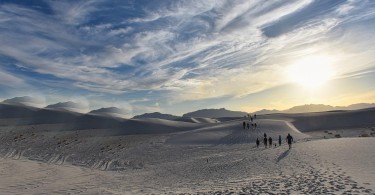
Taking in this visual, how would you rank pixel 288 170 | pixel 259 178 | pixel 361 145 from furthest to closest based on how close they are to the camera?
pixel 361 145
pixel 288 170
pixel 259 178

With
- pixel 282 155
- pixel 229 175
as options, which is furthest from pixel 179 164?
pixel 282 155

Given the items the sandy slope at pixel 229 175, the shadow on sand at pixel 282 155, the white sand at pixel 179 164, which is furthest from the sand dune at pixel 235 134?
the shadow on sand at pixel 282 155

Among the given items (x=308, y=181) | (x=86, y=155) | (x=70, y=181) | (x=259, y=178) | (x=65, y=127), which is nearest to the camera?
(x=308, y=181)

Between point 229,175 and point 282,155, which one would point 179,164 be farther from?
point 282,155

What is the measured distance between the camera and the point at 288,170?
73.7ft

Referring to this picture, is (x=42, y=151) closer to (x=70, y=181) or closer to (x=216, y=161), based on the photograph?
(x=70, y=181)

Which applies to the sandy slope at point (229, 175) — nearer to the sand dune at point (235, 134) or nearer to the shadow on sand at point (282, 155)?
the shadow on sand at point (282, 155)

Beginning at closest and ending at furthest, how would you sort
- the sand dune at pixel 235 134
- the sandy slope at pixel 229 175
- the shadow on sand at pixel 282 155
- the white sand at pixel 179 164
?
the sandy slope at pixel 229 175 → the white sand at pixel 179 164 → the shadow on sand at pixel 282 155 → the sand dune at pixel 235 134

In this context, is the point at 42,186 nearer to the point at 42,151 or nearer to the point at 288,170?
the point at 288,170

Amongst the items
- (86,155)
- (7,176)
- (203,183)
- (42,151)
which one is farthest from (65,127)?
(203,183)

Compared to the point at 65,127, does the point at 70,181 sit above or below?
below

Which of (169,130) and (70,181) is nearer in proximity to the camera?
(70,181)

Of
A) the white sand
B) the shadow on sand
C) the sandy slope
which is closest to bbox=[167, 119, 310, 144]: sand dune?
the white sand

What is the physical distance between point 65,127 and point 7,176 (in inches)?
1490
